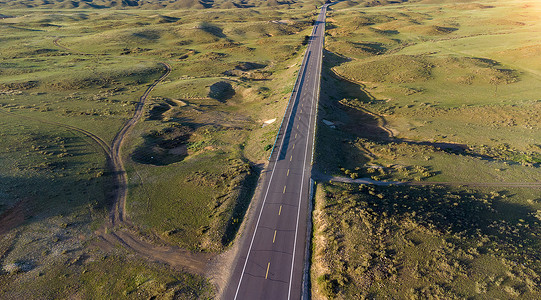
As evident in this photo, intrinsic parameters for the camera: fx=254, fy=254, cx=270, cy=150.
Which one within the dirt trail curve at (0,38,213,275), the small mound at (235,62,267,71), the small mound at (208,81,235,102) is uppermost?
the small mound at (235,62,267,71)

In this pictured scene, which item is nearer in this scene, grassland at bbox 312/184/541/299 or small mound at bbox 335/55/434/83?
grassland at bbox 312/184/541/299

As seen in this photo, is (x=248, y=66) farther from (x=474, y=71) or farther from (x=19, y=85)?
(x=474, y=71)

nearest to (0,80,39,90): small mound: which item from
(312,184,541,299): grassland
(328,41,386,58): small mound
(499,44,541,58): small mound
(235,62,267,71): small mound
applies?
(235,62,267,71): small mound

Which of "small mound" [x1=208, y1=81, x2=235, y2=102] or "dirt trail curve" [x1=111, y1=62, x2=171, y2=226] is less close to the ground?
"small mound" [x1=208, y1=81, x2=235, y2=102]

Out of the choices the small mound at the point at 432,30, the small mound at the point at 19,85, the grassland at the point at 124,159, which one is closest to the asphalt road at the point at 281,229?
the grassland at the point at 124,159

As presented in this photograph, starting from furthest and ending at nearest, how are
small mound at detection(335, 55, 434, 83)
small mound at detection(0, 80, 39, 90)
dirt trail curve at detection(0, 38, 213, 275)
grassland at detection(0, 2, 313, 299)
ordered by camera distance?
1. small mound at detection(335, 55, 434, 83)
2. small mound at detection(0, 80, 39, 90)
3. dirt trail curve at detection(0, 38, 213, 275)
4. grassland at detection(0, 2, 313, 299)

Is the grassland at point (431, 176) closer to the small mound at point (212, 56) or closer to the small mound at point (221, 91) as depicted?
the small mound at point (221, 91)

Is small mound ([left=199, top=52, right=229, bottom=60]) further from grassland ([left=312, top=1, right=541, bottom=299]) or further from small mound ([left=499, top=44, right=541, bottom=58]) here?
small mound ([left=499, top=44, right=541, bottom=58])

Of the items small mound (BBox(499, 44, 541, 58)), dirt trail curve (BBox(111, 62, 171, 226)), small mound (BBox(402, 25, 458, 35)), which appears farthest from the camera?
small mound (BBox(402, 25, 458, 35))
